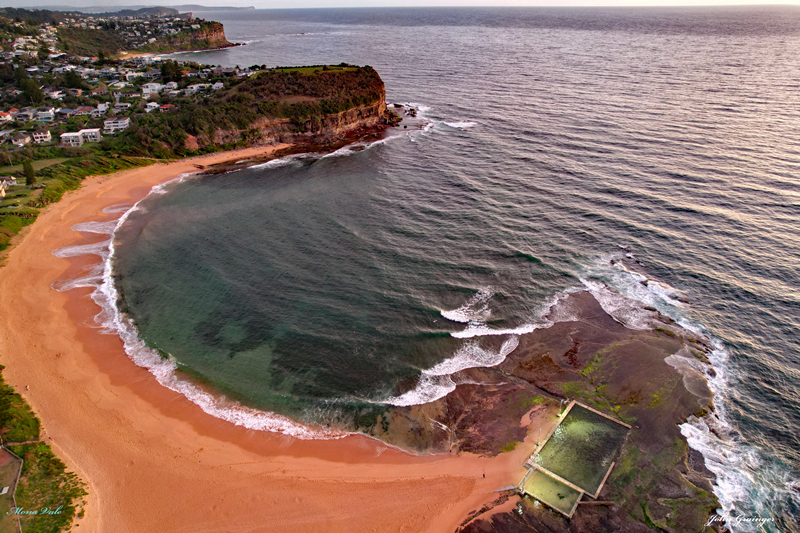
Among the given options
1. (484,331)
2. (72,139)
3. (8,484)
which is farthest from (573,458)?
(72,139)

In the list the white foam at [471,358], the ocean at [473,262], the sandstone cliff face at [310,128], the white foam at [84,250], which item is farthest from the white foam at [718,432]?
the sandstone cliff face at [310,128]

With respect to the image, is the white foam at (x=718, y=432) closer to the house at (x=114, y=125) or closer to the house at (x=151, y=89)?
the house at (x=114, y=125)

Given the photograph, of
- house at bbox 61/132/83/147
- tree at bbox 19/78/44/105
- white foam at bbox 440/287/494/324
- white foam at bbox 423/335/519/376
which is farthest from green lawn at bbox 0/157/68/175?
white foam at bbox 423/335/519/376

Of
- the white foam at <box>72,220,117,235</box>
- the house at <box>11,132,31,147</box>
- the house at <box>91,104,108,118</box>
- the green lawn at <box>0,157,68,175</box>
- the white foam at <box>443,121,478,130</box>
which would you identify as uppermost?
the white foam at <box>443,121,478,130</box>

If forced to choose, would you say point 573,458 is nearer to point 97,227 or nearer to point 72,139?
point 97,227

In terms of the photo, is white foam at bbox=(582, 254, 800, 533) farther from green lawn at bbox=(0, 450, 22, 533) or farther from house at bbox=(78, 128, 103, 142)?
house at bbox=(78, 128, 103, 142)

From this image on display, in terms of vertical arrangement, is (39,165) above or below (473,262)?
above
